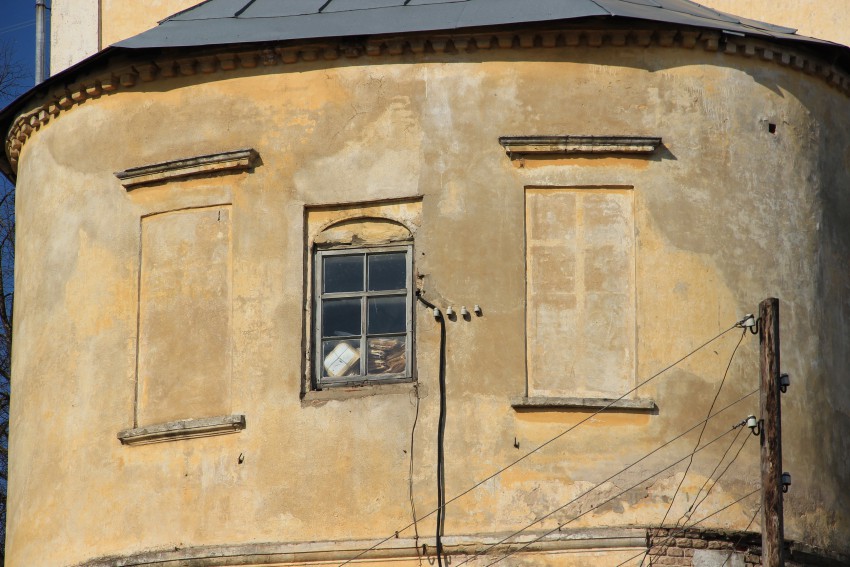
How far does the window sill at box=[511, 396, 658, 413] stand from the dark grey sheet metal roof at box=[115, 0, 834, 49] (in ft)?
12.3

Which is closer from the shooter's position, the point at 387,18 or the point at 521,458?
the point at 521,458

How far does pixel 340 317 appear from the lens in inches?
829

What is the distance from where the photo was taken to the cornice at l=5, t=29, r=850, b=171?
2128cm

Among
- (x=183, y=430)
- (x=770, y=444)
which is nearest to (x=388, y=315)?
(x=183, y=430)

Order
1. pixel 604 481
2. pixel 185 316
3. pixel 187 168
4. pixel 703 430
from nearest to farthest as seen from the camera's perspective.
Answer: pixel 604 481 < pixel 703 430 < pixel 185 316 < pixel 187 168

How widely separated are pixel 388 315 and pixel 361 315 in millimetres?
266

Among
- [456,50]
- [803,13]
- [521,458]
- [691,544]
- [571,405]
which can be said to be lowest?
[691,544]

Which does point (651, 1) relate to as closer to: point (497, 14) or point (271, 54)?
point (497, 14)

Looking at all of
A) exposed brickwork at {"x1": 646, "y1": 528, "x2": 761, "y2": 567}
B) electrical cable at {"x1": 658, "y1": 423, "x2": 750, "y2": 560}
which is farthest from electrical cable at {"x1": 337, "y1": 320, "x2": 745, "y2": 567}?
exposed brickwork at {"x1": 646, "y1": 528, "x2": 761, "y2": 567}

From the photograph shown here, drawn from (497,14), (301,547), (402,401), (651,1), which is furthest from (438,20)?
(301,547)

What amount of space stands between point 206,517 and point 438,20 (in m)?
5.43

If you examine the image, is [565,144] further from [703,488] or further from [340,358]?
[703,488]

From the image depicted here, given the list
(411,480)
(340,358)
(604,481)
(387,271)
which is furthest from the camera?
(387,271)

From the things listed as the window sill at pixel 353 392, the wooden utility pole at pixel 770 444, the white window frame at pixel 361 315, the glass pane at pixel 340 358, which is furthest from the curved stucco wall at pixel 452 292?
the wooden utility pole at pixel 770 444
